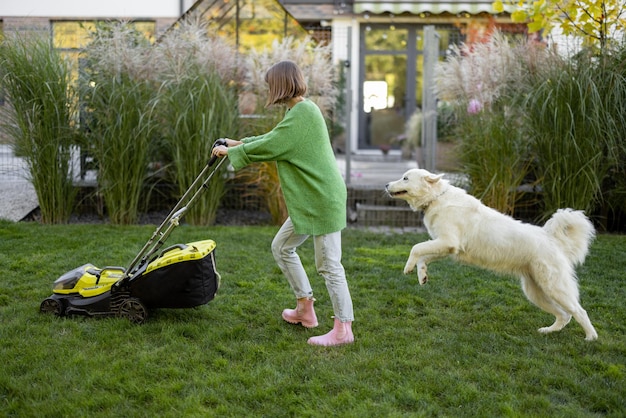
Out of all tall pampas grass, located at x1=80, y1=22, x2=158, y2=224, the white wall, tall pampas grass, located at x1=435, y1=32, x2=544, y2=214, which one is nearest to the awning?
the white wall

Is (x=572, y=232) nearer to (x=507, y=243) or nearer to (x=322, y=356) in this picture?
(x=507, y=243)

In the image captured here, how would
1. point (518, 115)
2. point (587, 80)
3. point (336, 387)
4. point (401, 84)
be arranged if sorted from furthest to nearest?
point (401, 84) < point (518, 115) < point (587, 80) < point (336, 387)

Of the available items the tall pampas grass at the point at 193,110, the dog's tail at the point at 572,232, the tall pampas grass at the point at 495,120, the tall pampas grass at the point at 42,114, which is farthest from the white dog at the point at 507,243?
the tall pampas grass at the point at 42,114

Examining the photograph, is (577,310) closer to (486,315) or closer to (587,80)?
(486,315)

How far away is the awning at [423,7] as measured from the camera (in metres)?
13.7

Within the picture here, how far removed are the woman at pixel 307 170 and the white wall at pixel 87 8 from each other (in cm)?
1196

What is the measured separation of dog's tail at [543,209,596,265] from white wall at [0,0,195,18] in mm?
12487

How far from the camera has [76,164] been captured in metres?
7.71

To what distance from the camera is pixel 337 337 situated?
3904 mm

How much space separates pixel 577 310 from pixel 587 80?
3745 mm

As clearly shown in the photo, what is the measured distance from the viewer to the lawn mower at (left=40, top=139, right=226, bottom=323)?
4027mm

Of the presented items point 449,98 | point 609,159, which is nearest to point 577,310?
point 609,159

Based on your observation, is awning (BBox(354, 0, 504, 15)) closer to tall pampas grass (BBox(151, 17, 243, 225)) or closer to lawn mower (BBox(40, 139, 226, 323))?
tall pampas grass (BBox(151, 17, 243, 225))

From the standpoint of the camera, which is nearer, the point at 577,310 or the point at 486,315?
the point at 577,310
